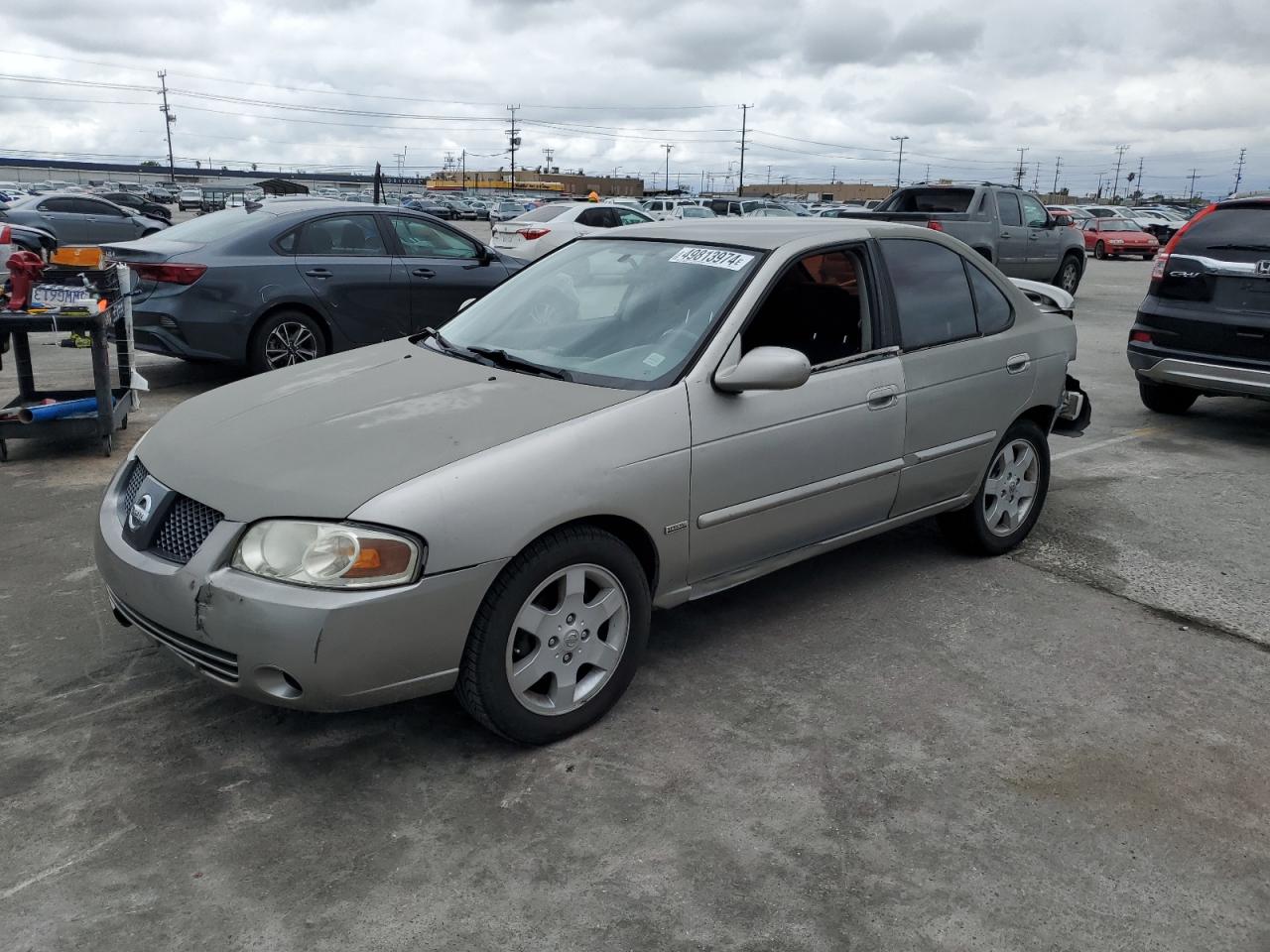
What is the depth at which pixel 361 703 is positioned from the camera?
2.92m

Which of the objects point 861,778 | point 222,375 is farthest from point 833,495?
point 222,375

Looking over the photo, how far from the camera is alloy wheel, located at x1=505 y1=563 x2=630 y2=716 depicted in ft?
10.3

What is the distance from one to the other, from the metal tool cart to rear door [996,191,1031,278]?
40.5 ft

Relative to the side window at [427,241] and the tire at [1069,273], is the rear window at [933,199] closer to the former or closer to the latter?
the tire at [1069,273]

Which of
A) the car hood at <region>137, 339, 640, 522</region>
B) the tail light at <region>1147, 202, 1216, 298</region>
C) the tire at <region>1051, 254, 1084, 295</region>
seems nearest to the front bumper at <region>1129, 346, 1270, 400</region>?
the tail light at <region>1147, 202, 1216, 298</region>

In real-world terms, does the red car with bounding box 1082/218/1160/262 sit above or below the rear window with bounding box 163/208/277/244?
below

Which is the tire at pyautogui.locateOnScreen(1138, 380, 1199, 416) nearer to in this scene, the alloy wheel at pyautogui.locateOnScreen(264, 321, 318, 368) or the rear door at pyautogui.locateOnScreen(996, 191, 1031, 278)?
the alloy wheel at pyautogui.locateOnScreen(264, 321, 318, 368)

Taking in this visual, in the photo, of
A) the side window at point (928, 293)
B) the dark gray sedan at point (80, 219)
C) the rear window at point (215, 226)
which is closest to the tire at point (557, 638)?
the side window at point (928, 293)

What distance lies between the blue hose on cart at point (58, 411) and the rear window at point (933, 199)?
11.9 metres

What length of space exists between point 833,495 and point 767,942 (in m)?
1.92

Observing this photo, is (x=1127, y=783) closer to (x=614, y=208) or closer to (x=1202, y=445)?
(x=1202, y=445)

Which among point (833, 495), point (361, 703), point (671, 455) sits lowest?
point (361, 703)

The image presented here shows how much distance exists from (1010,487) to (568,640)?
9.05 feet

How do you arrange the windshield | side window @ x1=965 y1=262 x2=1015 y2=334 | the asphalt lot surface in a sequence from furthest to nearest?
side window @ x1=965 y1=262 x2=1015 y2=334 < the windshield < the asphalt lot surface
